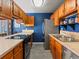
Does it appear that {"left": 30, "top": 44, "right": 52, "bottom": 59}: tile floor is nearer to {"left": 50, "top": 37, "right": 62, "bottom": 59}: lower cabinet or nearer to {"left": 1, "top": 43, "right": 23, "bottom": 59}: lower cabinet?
{"left": 50, "top": 37, "right": 62, "bottom": 59}: lower cabinet

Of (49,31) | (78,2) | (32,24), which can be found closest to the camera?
(78,2)

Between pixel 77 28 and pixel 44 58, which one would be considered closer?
pixel 77 28

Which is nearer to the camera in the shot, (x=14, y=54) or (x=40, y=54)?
(x=14, y=54)

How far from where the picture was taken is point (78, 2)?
2.81 meters

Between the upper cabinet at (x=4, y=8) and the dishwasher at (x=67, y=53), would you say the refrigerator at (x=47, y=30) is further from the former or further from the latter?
the dishwasher at (x=67, y=53)

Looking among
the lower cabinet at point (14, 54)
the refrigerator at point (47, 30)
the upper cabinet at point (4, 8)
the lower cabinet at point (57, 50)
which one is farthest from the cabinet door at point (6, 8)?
the refrigerator at point (47, 30)

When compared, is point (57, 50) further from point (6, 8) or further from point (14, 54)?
point (6, 8)

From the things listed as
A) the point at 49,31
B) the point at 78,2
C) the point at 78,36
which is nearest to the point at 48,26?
the point at 49,31

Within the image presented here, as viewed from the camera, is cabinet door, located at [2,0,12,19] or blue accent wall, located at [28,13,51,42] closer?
cabinet door, located at [2,0,12,19]

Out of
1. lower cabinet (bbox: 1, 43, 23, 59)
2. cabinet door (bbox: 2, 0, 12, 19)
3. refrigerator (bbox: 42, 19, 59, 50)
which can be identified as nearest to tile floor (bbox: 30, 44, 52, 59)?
refrigerator (bbox: 42, 19, 59, 50)

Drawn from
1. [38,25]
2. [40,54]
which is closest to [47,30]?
[40,54]

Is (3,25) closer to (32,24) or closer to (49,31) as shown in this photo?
(49,31)

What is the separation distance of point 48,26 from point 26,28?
3.14 meters

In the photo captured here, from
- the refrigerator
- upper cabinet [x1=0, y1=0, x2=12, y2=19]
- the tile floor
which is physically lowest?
the tile floor
